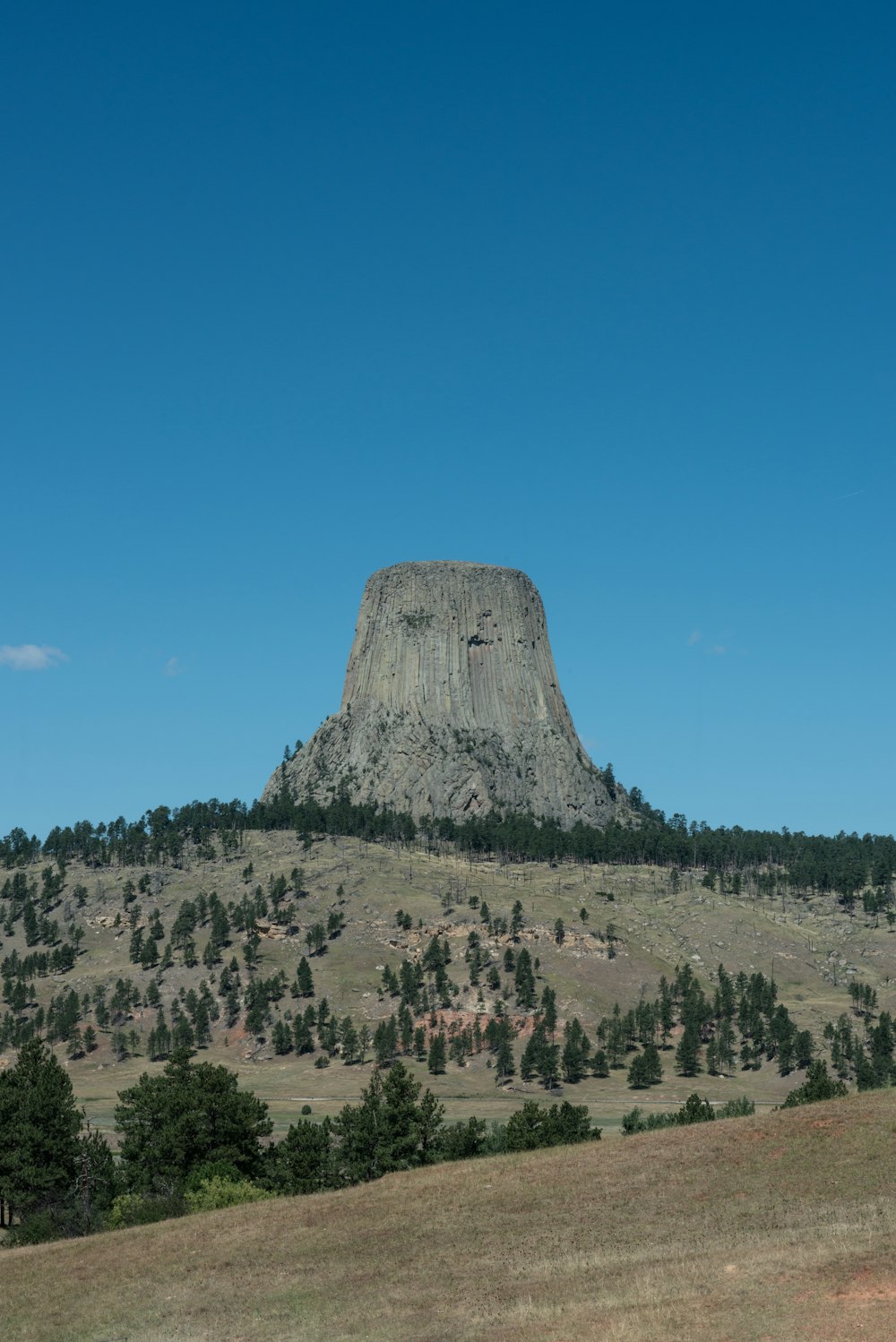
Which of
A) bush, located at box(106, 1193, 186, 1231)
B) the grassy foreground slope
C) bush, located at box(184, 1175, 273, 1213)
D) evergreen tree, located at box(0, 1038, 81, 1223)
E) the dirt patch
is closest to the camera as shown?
the dirt patch

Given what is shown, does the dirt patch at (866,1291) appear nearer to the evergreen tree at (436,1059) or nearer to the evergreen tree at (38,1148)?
the evergreen tree at (38,1148)

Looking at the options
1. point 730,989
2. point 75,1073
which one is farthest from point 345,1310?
point 730,989

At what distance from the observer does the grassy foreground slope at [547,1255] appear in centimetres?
4059

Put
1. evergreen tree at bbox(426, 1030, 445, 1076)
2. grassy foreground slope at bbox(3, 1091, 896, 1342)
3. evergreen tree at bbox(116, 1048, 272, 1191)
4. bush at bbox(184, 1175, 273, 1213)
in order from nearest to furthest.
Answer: grassy foreground slope at bbox(3, 1091, 896, 1342) → bush at bbox(184, 1175, 273, 1213) → evergreen tree at bbox(116, 1048, 272, 1191) → evergreen tree at bbox(426, 1030, 445, 1076)

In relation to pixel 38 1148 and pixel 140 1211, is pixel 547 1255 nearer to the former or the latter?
pixel 140 1211

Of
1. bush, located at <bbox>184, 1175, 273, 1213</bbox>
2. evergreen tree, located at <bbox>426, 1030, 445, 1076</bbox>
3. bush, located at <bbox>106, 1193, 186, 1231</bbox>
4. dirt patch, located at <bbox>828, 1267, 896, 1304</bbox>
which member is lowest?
evergreen tree, located at <bbox>426, 1030, 445, 1076</bbox>

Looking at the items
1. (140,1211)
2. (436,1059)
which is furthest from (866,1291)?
(436,1059)

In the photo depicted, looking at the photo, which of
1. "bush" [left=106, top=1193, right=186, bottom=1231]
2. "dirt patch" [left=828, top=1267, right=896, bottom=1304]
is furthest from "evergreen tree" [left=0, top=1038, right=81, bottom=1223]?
"dirt patch" [left=828, top=1267, right=896, bottom=1304]

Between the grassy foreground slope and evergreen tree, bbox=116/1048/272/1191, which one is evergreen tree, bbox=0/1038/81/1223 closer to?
evergreen tree, bbox=116/1048/272/1191

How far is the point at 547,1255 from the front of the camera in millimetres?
48969

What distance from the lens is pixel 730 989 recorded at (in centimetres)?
19588

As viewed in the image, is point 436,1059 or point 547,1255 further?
point 436,1059

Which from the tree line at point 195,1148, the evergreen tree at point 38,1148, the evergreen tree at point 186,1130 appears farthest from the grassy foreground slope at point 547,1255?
the evergreen tree at point 38,1148

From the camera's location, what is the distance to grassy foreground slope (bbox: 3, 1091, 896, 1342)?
40.6 m
